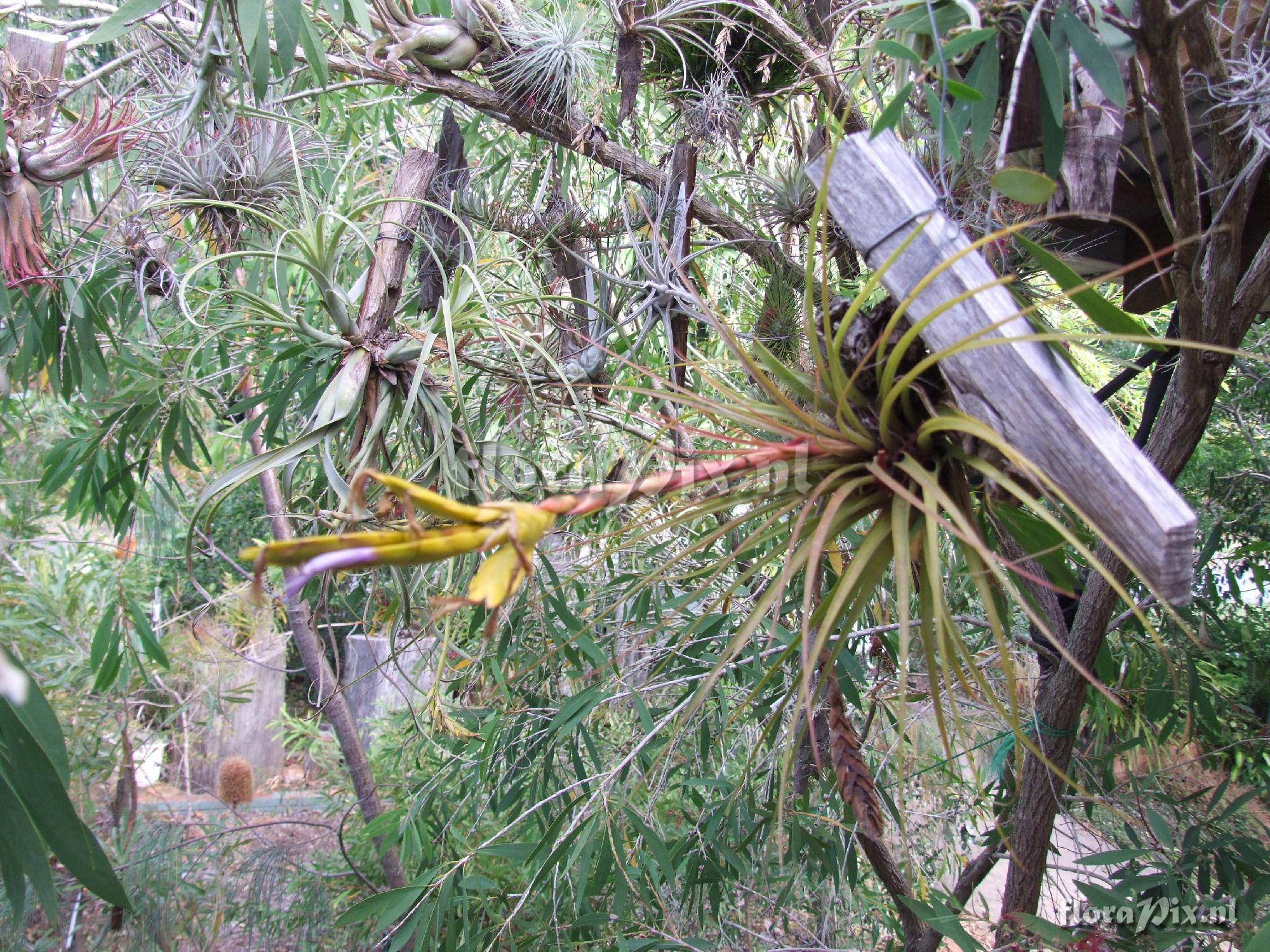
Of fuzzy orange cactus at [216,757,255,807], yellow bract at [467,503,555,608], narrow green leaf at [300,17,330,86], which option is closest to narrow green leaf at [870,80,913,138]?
yellow bract at [467,503,555,608]

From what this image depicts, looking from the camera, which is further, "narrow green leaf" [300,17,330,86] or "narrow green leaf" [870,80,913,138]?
"narrow green leaf" [300,17,330,86]

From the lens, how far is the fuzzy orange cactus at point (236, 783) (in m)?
3.52

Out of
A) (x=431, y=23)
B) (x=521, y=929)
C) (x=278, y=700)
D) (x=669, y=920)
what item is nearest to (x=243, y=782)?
(x=278, y=700)

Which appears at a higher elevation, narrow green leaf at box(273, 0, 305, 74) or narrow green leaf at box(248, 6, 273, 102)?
narrow green leaf at box(273, 0, 305, 74)

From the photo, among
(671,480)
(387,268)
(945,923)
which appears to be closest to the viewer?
(671,480)

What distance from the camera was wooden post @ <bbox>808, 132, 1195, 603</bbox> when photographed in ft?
1.34

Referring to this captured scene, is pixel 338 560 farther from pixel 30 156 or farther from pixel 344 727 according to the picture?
pixel 344 727

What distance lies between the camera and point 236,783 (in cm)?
358

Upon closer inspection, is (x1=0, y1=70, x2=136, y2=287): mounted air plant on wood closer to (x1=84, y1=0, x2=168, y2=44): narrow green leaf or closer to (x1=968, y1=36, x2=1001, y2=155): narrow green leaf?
(x1=84, y1=0, x2=168, y2=44): narrow green leaf

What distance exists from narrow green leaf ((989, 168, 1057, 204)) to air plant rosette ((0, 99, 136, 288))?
1.13 metres

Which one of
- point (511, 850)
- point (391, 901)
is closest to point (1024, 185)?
point (511, 850)

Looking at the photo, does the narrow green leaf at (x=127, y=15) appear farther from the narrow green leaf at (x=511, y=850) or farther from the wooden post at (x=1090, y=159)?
the narrow green leaf at (x=511, y=850)

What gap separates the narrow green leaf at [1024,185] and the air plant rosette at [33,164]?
3.71 ft

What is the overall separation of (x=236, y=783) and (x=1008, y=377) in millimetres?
3985
